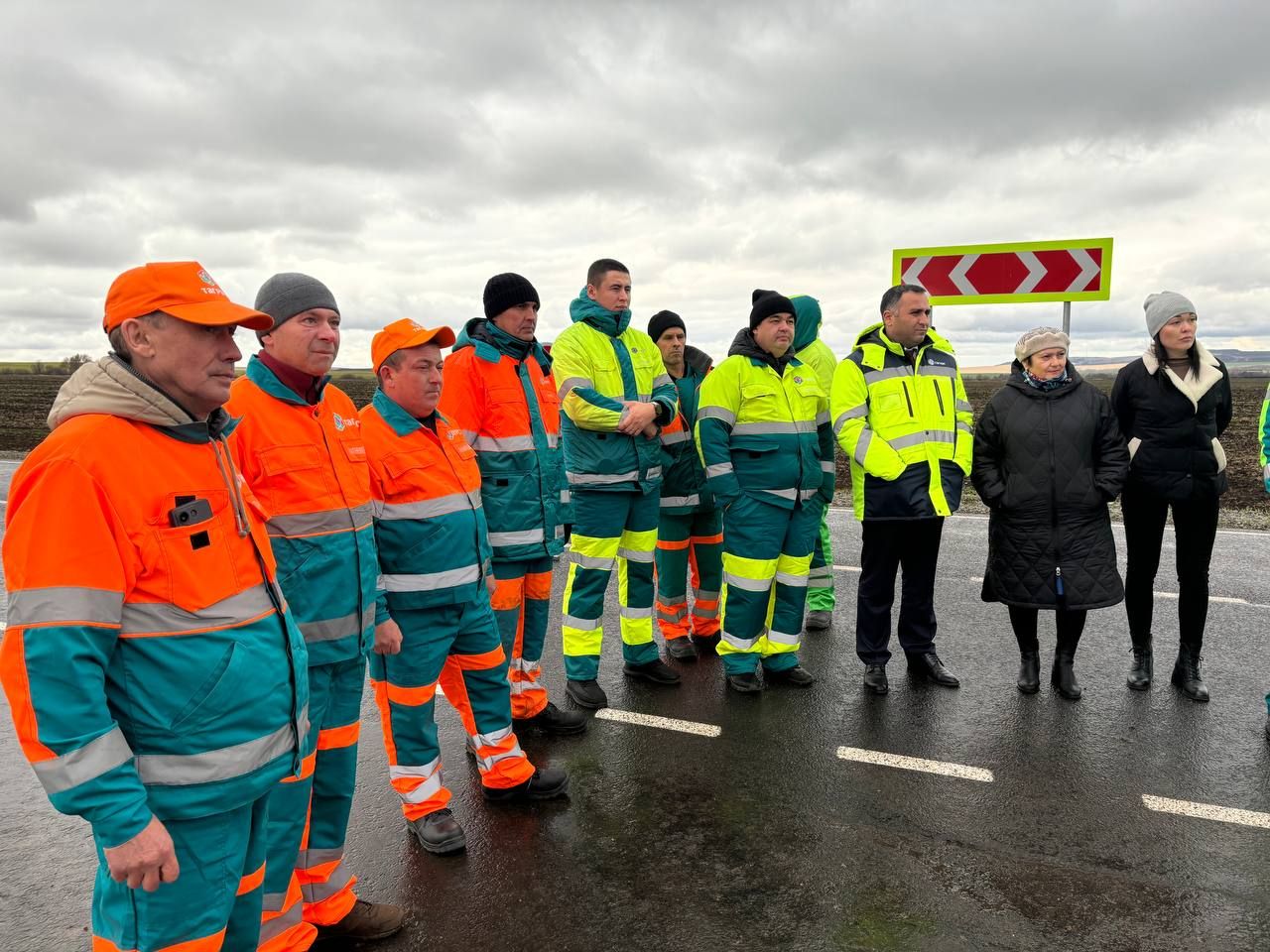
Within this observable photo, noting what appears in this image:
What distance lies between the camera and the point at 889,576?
5.01 meters

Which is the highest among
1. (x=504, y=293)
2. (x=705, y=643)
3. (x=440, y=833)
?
(x=504, y=293)

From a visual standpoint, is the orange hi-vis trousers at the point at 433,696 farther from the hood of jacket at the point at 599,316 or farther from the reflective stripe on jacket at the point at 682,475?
the reflective stripe on jacket at the point at 682,475

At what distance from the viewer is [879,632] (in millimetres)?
4980

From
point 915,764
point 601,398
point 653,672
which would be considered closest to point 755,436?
point 601,398

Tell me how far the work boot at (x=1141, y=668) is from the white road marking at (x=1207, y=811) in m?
1.36

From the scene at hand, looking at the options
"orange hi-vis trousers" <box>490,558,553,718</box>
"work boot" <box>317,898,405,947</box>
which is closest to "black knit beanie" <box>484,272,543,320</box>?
"orange hi-vis trousers" <box>490,558,553,718</box>

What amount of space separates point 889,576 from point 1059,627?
3.39 ft

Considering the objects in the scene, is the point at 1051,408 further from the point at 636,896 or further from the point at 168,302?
the point at 168,302

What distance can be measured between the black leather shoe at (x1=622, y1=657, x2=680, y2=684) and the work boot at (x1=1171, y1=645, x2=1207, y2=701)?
2.95 m

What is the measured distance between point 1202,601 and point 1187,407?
114 cm

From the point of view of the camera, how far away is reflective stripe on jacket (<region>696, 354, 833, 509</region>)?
16.2 ft

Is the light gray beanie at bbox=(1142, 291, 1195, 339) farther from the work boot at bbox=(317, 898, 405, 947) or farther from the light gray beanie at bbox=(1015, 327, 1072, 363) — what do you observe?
the work boot at bbox=(317, 898, 405, 947)

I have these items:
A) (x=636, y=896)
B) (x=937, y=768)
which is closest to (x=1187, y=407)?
(x=937, y=768)

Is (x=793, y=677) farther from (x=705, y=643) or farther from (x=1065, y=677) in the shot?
(x=1065, y=677)
